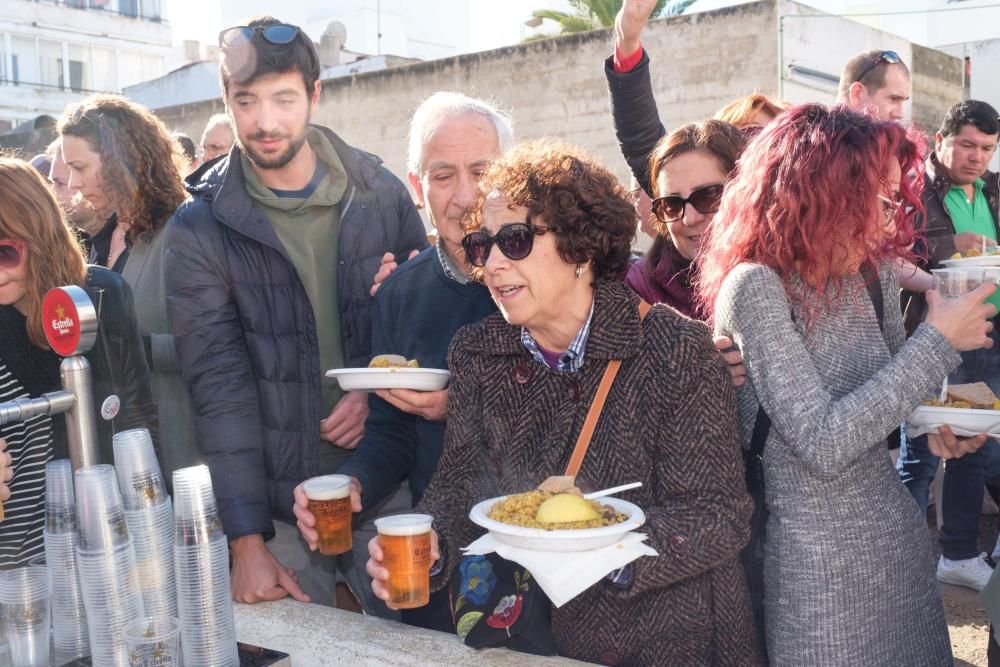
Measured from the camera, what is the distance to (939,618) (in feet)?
8.09

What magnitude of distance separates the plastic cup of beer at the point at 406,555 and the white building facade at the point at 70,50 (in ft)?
118

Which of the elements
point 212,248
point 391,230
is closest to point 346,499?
point 212,248

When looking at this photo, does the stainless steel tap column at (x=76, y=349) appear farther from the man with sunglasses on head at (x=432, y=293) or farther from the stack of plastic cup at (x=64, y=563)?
the man with sunglasses on head at (x=432, y=293)

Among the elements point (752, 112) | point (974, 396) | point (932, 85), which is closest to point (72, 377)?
point (974, 396)

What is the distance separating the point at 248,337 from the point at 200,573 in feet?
4.29

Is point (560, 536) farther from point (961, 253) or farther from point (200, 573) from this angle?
point (961, 253)

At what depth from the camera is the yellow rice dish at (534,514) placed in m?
1.92

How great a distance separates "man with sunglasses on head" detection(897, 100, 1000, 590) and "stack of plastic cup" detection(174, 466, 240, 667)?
3358mm

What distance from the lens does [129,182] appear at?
3.88m

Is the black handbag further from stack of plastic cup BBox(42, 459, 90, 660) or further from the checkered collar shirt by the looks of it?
stack of plastic cup BBox(42, 459, 90, 660)

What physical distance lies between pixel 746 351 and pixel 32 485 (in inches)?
78.1

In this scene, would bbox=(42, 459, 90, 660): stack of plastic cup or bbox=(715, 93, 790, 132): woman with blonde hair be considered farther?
→ bbox=(715, 93, 790, 132): woman with blonde hair

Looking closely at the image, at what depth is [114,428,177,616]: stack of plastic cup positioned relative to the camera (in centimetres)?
180

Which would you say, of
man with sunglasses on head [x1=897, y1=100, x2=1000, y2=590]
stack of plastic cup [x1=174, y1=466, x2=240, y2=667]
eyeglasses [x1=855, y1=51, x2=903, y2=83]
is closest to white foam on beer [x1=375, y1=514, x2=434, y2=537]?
stack of plastic cup [x1=174, y1=466, x2=240, y2=667]
